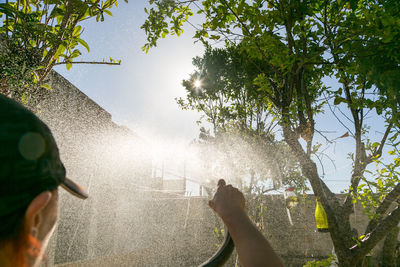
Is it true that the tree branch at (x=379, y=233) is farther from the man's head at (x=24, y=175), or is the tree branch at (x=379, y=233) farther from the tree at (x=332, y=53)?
the man's head at (x=24, y=175)

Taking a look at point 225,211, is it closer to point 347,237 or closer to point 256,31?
point 256,31

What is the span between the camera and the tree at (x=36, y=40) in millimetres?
1460

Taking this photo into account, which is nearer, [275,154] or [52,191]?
[52,191]

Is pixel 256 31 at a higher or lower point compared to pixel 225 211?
higher

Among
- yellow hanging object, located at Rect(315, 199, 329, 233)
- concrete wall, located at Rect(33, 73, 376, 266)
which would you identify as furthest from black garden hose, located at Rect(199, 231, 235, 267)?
concrete wall, located at Rect(33, 73, 376, 266)

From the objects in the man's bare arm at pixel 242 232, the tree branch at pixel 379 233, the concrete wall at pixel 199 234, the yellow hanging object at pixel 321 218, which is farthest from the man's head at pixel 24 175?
the concrete wall at pixel 199 234

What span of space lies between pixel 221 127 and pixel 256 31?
4910 mm

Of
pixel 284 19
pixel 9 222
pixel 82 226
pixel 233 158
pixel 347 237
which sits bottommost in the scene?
pixel 82 226

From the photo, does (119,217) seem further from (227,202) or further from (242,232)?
(242,232)

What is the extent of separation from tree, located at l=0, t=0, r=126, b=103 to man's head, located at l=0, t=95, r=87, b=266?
4.10 feet

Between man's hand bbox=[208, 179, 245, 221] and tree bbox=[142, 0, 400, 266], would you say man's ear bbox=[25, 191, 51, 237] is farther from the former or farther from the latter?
tree bbox=[142, 0, 400, 266]

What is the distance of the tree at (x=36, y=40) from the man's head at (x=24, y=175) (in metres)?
1.25

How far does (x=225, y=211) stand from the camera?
36.6 inches

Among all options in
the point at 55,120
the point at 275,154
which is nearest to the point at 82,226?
the point at 55,120
